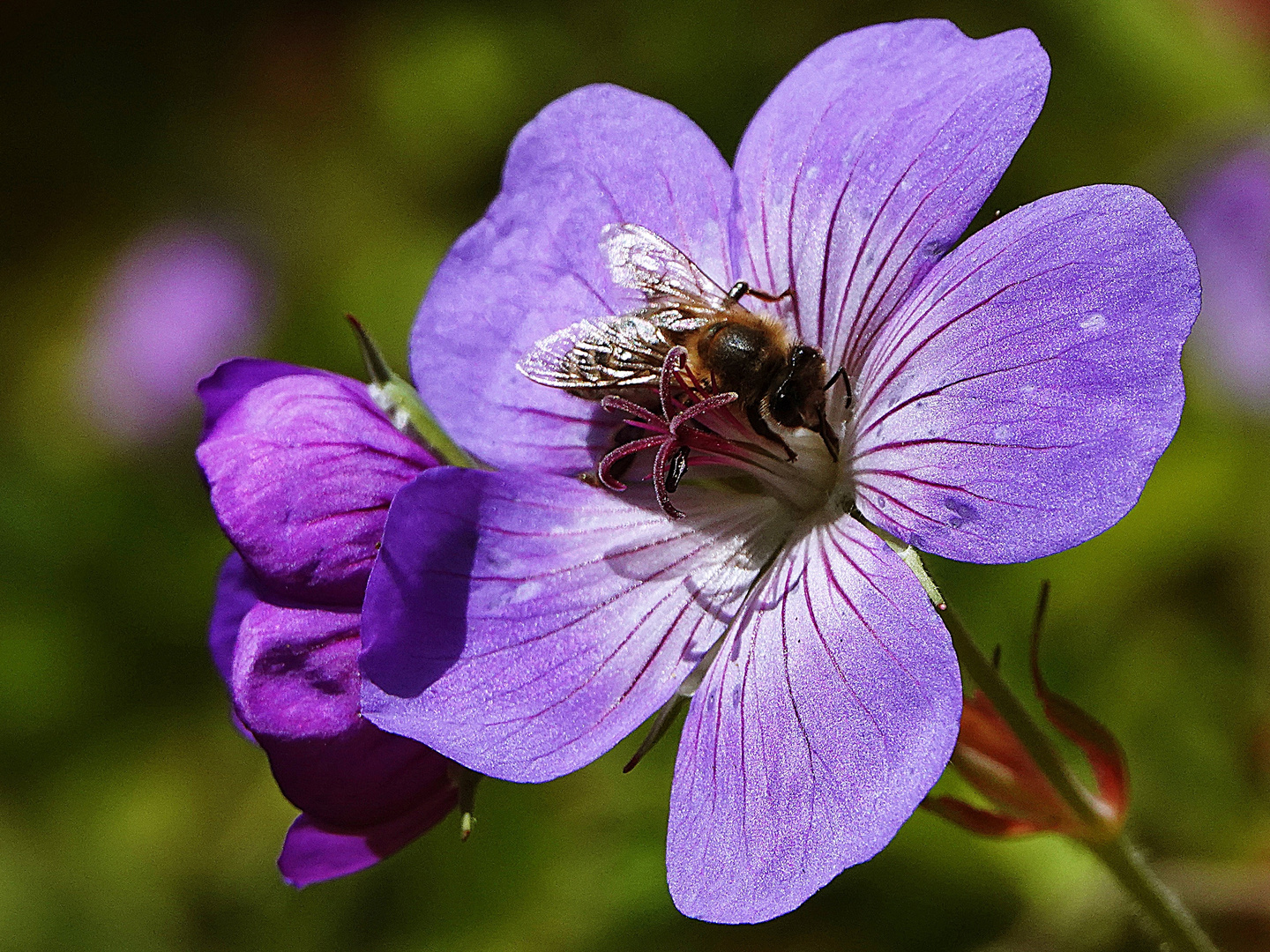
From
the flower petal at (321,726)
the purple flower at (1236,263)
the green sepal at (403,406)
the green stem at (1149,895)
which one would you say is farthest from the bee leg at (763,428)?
the purple flower at (1236,263)

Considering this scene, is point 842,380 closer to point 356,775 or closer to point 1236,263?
point 356,775

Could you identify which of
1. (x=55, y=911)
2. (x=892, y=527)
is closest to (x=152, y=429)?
(x=55, y=911)

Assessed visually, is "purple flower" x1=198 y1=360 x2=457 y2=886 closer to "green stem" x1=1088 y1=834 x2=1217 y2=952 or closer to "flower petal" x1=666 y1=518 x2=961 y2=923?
"flower petal" x1=666 y1=518 x2=961 y2=923

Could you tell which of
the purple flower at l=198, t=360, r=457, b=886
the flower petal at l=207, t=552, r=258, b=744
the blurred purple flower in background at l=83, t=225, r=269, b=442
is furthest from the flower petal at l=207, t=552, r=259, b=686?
the blurred purple flower in background at l=83, t=225, r=269, b=442

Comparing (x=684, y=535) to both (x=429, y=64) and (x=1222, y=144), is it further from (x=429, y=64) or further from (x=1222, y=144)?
(x=429, y=64)

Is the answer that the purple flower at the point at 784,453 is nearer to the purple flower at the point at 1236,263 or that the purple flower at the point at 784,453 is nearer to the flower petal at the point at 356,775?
the flower petal at the point at 356,775
